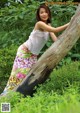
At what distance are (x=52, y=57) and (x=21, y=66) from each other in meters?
0.97

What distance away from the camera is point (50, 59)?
5613 mm

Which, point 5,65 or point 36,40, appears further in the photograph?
point 5,65

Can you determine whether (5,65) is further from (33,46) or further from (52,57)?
(52,57)

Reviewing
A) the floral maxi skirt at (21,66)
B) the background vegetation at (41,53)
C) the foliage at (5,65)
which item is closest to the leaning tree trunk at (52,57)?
the background vegetation at (41,53)

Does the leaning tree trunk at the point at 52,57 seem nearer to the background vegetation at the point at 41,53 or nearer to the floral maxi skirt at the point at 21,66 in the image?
the background vegetation at the point at 41,53

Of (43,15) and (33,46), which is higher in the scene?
(43,15)

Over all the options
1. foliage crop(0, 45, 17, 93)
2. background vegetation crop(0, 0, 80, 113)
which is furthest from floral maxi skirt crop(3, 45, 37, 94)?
foliage crop(0, 45, 17, 93)

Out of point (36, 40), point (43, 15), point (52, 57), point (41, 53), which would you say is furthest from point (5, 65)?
point (52, 57)

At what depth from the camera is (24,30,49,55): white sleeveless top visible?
607cm

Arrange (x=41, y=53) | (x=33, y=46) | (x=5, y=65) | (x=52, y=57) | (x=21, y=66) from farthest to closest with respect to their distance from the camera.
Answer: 1. (x=41, y=53)
2. (x=5, y=65)
3. (x=21, y=66)
4. (x=33, y=46)
5. (x=52, y=57)

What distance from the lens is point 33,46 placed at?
6230mm

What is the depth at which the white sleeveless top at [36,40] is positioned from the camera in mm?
6071

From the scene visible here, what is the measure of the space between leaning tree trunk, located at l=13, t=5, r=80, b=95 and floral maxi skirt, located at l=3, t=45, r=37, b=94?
0.64 m

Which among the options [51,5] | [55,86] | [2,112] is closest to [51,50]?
[55,86]
